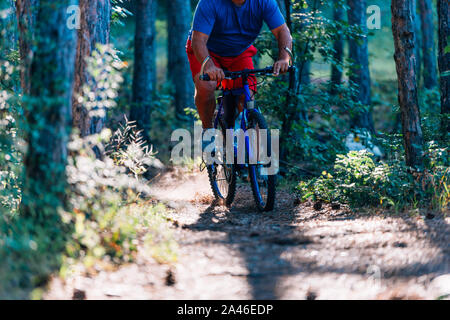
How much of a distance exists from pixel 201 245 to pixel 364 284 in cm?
131

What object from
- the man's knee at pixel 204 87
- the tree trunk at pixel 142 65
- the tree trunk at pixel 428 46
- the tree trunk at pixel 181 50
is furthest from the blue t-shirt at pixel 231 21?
the tree trunk at pixel 428 46

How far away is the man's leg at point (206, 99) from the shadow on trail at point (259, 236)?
3.56ft

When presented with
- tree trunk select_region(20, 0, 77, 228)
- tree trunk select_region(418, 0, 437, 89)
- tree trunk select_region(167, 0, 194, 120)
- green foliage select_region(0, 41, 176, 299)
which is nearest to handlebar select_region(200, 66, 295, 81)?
green foliage select_region(0, 41, 176, 299)

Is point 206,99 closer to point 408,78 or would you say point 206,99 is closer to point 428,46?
point 408,78

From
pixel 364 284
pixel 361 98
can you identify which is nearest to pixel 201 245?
pixel 364 284

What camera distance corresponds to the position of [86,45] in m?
5.06

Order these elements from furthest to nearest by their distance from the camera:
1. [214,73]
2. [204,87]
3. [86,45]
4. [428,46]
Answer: [428,46], [204,87], [86,45], [214,73]

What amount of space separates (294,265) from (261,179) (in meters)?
1.98

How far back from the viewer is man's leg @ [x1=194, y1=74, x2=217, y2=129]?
564 centimetres

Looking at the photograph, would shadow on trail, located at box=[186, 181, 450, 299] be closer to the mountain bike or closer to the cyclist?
the mountain bike

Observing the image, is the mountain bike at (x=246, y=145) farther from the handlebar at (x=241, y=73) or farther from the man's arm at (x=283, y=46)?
the man's arm at (x=283, y=46)

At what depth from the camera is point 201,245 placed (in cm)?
384

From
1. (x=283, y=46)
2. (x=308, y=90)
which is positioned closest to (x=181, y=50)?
(x=308, y=90)

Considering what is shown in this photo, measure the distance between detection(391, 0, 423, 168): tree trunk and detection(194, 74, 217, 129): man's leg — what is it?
81.7 inches
